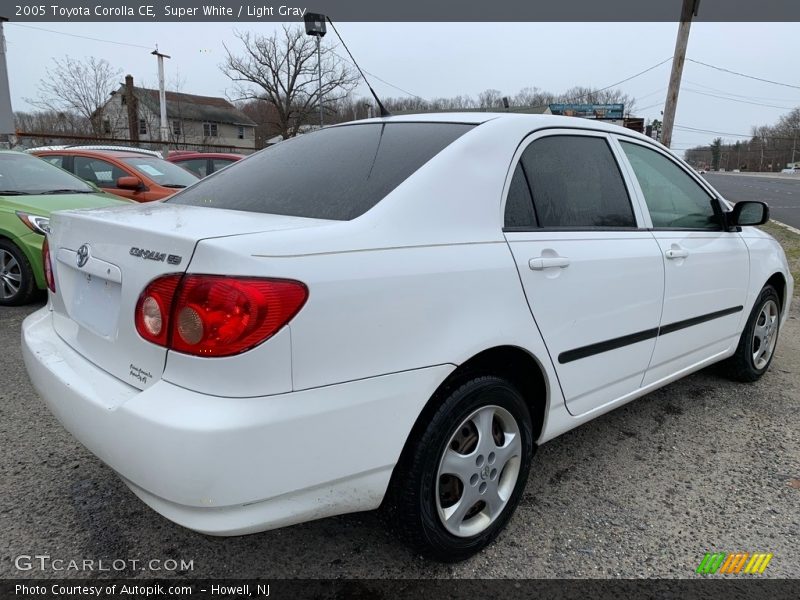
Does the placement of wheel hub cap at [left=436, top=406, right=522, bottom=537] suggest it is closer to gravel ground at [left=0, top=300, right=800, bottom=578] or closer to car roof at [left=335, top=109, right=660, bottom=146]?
gravel ground at [left=0, top=300, right=800, bottom=578]

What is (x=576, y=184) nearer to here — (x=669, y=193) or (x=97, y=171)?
(x=669, y=193)

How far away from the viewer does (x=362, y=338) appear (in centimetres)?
166

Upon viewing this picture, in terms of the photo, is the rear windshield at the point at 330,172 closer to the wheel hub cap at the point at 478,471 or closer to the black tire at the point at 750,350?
the wheel hub cap at the point at 478,471

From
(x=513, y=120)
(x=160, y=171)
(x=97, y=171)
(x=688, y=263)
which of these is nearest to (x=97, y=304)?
(x=513, y=120)

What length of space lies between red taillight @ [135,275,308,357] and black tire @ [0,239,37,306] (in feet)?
15.0

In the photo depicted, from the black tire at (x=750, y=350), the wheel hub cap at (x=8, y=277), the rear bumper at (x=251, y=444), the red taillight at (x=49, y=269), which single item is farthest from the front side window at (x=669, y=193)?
the wheel hub cap at (x=8, y=277)

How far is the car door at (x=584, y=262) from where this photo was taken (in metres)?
2.21

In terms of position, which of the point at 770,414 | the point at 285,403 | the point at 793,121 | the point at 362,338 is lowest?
the point at 770,414

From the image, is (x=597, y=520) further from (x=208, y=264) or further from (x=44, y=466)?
(x=44, y=466)

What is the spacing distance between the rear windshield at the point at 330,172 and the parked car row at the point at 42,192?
2.09 metres

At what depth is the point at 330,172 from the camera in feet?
7.33

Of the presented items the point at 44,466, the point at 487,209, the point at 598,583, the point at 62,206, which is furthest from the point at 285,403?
the point at 62,206

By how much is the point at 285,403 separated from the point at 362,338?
28 cm

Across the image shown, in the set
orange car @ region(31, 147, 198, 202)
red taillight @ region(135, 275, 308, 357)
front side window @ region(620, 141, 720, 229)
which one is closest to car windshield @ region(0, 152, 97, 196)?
orange car @ region(31, 147, 198, 202)
